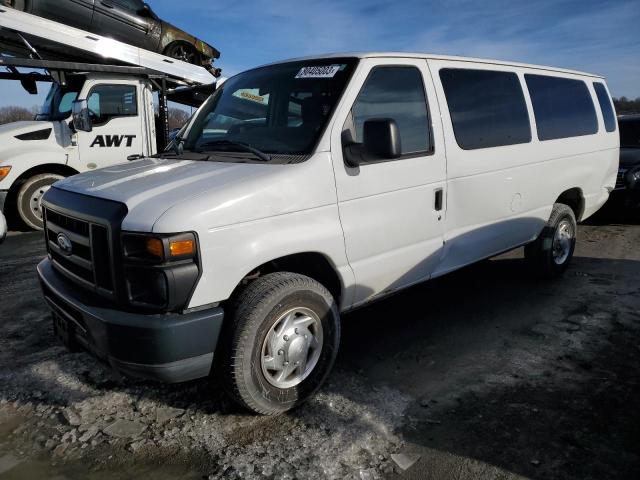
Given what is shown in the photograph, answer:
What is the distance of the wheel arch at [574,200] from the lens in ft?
16.9

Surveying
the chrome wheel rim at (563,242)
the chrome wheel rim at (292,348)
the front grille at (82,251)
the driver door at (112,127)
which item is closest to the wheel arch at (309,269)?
the chrome wheel rim at (292,348)

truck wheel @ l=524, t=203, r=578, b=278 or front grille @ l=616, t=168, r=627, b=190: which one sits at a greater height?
front grille @ l=616, t=168, r=627, b=190

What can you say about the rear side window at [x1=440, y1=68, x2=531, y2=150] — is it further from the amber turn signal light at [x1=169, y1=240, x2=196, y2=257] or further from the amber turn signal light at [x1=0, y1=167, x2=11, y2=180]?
the amber turn signal light at [x1=0, y1=167, x2=11, y2=180]

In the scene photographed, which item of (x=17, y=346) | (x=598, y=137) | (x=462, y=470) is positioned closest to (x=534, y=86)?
(x=598, y=137)

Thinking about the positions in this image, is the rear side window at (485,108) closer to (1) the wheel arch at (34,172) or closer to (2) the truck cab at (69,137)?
(2) the truck cab at (69,137)

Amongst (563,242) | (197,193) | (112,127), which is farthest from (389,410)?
(112,127)

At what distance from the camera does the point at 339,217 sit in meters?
2.92

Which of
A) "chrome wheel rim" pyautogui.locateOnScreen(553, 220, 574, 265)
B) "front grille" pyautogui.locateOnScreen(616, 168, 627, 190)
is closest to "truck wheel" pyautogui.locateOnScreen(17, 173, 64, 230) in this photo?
"chrome wheel rim" pyautogui.locateOnScreen(553, 220, 574, 265)

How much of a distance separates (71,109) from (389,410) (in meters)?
7.09

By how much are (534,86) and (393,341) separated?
2.67 m

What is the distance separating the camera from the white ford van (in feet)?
7.87

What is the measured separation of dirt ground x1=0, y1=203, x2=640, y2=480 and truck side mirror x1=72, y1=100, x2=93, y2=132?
3530 mm

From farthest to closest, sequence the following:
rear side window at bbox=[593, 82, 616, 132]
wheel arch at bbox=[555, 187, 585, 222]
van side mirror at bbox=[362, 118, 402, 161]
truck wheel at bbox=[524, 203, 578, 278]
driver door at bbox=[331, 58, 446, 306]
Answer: rear side window at bbox=[593, 82, 616, 132], wheel arch at bbox=[555, 187, 585, 222], truck wheel at bbox=[524, 203, 578, 278], driver door at bbox=[331, 58, 446, 306], van side mirror at bbox=[362, 118, 402, 161]

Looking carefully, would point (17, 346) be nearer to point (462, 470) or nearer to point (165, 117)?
point (462, 470)
